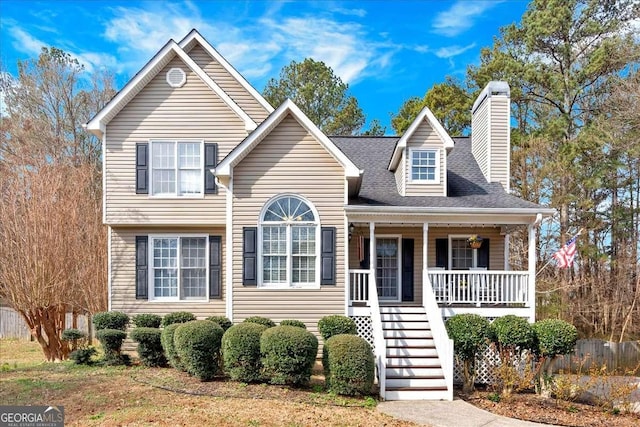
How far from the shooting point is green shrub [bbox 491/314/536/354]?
432 inches

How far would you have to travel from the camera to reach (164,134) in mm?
13625

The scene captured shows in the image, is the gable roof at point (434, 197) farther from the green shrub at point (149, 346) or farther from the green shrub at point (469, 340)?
the green shrub at point (149, 346)

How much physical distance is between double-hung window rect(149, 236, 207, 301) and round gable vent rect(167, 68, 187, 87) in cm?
436

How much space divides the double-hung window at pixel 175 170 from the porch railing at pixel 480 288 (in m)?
6.95

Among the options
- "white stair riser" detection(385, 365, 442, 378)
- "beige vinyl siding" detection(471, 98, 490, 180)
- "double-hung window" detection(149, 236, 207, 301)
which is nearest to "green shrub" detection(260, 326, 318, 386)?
"white stair riser" detection(385, 365, 442, 378)

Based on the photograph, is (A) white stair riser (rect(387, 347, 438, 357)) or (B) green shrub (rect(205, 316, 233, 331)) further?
(B) green shrub (rect(205, 316, 233, 331))

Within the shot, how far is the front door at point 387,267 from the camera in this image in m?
14.5

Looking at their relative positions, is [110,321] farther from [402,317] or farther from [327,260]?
[402,317]

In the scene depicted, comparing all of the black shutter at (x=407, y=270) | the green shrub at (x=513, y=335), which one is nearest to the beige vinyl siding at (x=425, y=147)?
the black shutter at (x=407, y=270)

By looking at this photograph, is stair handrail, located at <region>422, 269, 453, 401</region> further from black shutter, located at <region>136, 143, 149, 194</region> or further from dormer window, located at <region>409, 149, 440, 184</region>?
black shutter, located at <region>136, 143, 149, 194</region>

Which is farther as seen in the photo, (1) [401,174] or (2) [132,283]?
(1) [401,174]

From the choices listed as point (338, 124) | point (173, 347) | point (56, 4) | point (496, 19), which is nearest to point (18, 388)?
point (173, 347)

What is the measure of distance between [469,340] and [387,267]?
4134 mm

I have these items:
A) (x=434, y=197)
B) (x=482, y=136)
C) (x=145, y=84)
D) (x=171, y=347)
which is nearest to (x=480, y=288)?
(x=434, y=197)
